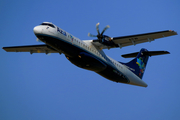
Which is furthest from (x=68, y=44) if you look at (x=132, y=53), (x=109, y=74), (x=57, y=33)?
(x=132, y=53)

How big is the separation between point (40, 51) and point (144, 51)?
10.7 metres

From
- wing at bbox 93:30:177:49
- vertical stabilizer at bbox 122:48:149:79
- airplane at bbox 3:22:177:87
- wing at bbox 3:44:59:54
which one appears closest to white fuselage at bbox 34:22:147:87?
airplane at bbox 3:22:177:87

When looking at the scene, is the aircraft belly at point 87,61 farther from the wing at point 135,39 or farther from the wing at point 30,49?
the wing at point 30,49

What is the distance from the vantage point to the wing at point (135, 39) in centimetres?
1685

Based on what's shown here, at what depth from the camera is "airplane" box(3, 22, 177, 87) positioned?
1515cm

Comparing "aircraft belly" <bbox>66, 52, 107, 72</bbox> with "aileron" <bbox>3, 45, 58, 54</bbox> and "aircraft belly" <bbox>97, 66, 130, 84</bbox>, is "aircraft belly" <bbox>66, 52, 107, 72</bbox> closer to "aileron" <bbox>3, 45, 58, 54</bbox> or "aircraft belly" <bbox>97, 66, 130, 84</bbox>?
"aircraft belly" <bbox>97, 66, 130, 84</bbox>

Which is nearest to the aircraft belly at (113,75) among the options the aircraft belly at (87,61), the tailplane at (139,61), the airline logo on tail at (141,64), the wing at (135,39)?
the aircraft belly at (87,61)

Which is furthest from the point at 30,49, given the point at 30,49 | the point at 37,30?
the point at 37,30

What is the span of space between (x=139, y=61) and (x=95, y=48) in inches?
247

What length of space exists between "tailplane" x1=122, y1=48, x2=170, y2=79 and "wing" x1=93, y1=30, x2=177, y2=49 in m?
2.73

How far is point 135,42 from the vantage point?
1852 centimetres

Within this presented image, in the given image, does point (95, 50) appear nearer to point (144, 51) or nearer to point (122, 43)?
point (122, 43)

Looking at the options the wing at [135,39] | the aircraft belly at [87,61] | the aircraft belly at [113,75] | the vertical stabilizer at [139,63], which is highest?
the wing at [135,39]

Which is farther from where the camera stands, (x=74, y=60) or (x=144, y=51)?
(x=144, y=51)
